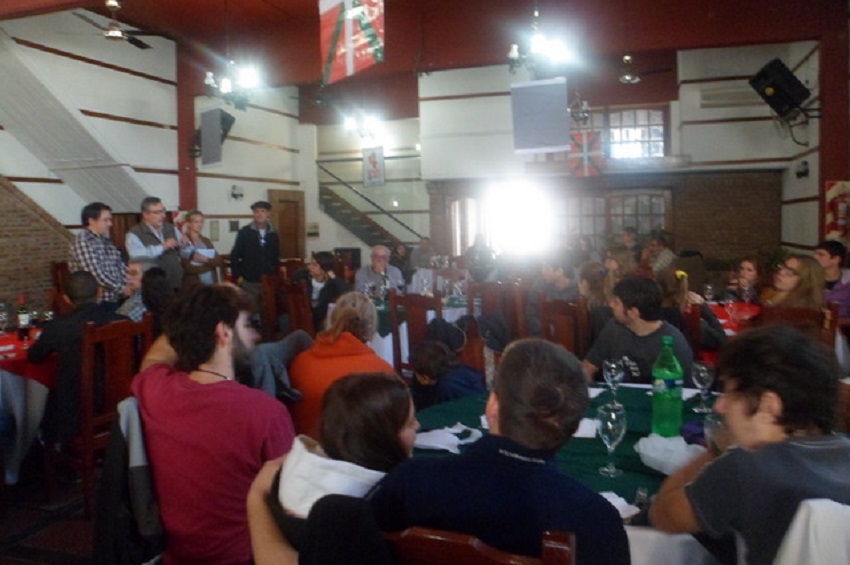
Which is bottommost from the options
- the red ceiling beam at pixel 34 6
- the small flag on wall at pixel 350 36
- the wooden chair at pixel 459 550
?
the wooden chair at pixel 459 550

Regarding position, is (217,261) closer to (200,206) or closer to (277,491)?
(200,206)

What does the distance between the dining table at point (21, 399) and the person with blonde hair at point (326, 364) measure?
60.6 inches

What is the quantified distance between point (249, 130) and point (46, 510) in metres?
9.78

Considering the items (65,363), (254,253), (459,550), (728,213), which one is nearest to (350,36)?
(254,253)

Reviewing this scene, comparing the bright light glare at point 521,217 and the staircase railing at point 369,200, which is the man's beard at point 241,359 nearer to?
the bright light glare at point 521,217

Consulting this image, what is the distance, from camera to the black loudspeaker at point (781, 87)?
8.31 m

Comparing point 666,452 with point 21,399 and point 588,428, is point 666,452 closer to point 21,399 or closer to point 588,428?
point 588,428

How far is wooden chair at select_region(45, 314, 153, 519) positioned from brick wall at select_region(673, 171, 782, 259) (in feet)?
33.6

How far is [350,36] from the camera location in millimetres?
5520

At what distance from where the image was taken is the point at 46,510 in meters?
3.58

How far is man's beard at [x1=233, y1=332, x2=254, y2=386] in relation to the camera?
2.19 metres

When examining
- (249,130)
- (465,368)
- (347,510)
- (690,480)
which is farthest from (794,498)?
(249,130)

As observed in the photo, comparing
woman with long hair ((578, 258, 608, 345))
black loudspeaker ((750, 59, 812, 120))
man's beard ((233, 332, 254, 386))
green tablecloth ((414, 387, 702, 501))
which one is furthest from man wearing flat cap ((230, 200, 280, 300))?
black loudspeaker ((750, 59, 812, 120))

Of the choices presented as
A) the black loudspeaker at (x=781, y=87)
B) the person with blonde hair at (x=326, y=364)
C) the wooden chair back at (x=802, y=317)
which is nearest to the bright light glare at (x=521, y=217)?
the black loudspeaker at (x=781, y=87)
